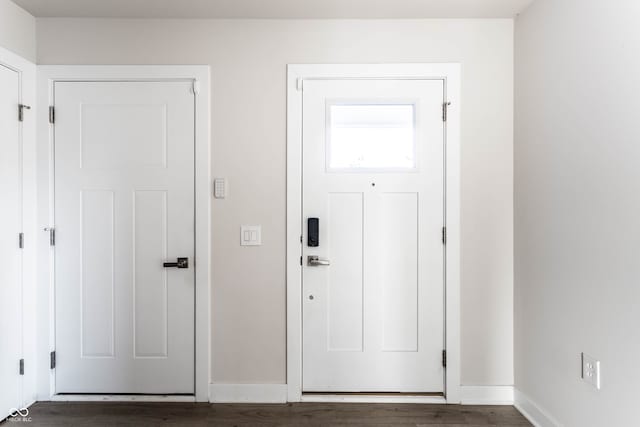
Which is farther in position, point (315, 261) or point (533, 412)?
point (315, 261)

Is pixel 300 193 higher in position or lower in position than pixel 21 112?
lower

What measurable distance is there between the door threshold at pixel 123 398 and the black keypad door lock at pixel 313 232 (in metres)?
1.28

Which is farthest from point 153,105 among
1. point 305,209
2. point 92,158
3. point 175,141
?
point 305,209

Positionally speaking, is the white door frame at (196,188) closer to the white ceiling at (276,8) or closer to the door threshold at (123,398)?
the door threshold at (123,398)

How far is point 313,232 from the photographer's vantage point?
91.0 inches

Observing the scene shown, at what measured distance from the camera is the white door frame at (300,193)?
231cm

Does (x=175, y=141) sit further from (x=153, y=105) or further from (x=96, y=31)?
(x=96, y=31)

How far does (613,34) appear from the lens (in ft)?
5.11

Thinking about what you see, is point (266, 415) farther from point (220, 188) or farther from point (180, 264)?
point (220, 188)

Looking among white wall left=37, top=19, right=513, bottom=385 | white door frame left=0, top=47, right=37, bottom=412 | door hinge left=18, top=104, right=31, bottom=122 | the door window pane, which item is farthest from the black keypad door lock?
door hinge left=18, top=104, right=31, bottom=122

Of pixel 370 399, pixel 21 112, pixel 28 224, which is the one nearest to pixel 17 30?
pixel 21 112

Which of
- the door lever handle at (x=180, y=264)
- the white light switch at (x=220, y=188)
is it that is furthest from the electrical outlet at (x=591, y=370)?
the door lever handle at (x=180, y=264)

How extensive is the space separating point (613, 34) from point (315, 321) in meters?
2.15

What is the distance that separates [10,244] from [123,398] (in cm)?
120
